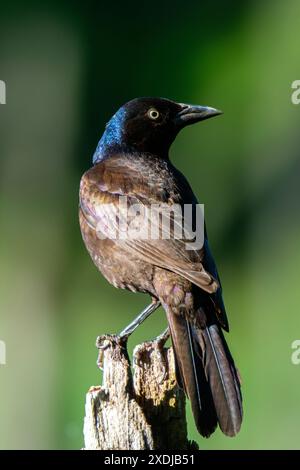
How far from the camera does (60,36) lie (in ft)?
40.0

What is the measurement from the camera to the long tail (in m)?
4.77

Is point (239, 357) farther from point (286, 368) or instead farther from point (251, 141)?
point (251, 141)

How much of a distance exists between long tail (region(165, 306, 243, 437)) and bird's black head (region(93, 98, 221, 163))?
1.43 m

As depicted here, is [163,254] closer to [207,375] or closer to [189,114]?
[207,375]

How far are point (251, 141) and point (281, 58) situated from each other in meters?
1.16

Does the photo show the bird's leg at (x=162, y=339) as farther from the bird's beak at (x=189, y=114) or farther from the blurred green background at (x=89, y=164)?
the blurred green background at (x=89, y=164)

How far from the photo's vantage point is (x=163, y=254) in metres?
5.18

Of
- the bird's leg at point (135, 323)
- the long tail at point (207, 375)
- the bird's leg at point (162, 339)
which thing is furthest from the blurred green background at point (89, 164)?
the long tail at point (207, 375)

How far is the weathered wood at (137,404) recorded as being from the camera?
4.62m

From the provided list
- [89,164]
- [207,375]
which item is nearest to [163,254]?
[207,375]

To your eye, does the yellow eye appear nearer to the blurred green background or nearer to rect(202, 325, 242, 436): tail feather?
rect(202, 325, 242, 436): tail feather

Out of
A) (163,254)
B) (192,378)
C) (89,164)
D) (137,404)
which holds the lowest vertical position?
(137,404)

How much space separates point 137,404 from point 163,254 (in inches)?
32.7
